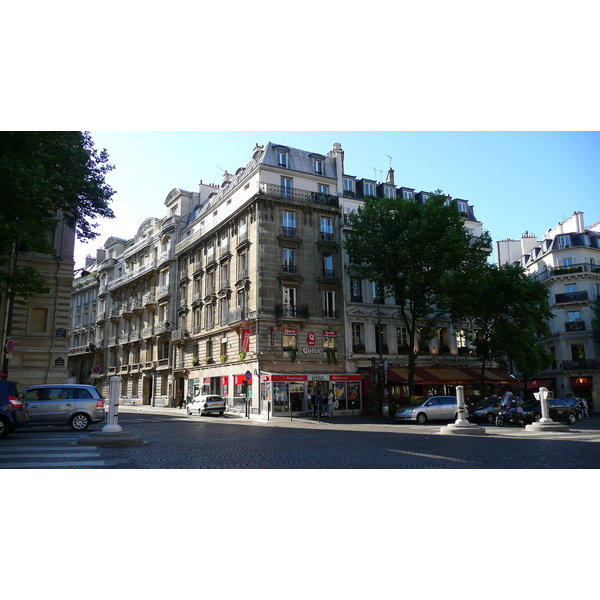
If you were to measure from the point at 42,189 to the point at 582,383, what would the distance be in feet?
149

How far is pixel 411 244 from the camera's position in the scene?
102ft

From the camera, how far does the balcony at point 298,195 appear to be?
35406mm

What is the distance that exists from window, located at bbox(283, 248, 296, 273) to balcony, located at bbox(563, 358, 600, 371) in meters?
28.2

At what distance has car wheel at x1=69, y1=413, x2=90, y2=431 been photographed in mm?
17430

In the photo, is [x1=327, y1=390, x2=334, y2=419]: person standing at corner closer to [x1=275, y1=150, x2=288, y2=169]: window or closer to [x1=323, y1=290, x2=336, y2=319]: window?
[x1=323, y1=290, x2=336, y2=319]: window

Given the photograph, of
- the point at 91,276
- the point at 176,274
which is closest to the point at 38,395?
the point at 176,274

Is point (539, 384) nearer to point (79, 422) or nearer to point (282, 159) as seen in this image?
point (282, 159)

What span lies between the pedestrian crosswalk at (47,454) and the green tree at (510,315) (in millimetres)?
26969

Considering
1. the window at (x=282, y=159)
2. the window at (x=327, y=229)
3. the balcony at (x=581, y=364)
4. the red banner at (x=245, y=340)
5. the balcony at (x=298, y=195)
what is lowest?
the balcony at (x=581, y=364)

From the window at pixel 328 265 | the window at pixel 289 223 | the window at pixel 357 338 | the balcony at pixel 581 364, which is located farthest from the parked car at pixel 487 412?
the balcony at pixel 581 364

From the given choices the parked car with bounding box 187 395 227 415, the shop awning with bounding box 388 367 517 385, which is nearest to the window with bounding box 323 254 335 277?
the shop awning with bounding box 388 367 517 385

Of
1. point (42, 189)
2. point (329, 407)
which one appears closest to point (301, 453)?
point (42, 189)

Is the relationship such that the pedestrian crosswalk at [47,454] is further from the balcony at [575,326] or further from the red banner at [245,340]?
the balcony at [575,326]
